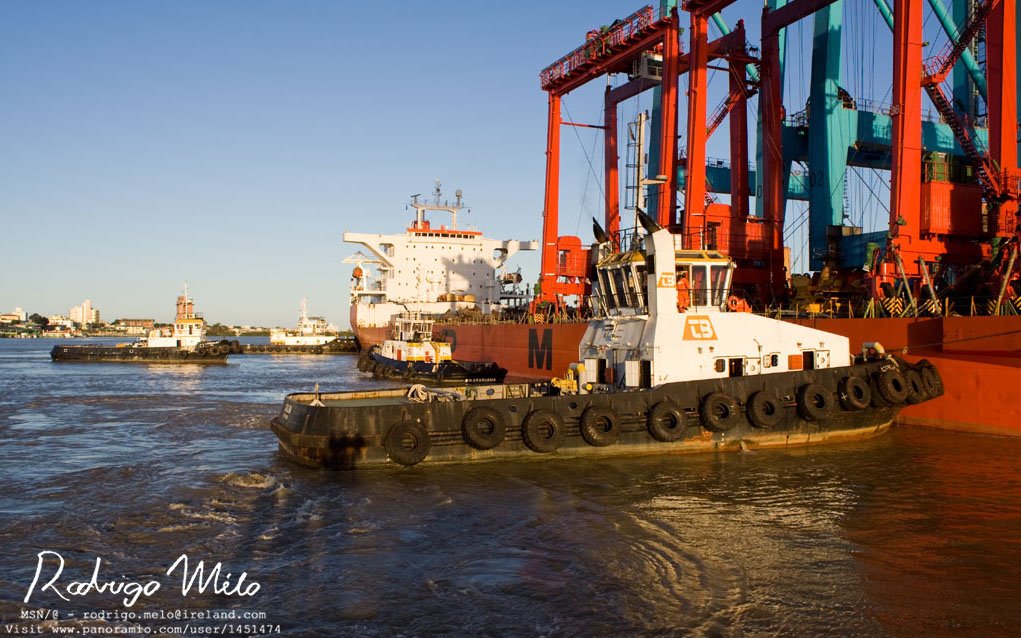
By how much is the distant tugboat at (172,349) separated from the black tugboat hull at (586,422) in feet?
131

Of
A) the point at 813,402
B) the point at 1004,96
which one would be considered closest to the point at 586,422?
the point at 813,402

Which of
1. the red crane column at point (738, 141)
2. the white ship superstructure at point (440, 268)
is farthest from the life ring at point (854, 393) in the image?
the white ship superstructure at point (440, 268)

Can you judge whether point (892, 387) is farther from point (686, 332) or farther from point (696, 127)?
point (696, 127)

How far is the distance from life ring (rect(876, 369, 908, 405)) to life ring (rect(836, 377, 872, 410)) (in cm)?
23

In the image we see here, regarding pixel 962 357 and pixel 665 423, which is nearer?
pixel 665 423

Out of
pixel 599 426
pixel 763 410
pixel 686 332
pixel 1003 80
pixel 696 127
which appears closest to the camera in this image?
pixel 599 426

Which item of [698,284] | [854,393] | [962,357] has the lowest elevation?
[854,393]

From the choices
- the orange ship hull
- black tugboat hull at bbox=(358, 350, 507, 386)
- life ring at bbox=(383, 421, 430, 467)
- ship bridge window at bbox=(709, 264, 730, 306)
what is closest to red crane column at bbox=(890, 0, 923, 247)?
the orange ship hull

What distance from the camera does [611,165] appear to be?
36.8 meters

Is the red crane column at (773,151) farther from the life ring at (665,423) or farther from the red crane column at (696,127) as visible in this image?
the life ring at (665,423)

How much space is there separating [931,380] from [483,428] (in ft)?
29.5

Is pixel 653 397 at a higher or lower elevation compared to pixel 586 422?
higher

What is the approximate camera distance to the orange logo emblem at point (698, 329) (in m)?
14.2

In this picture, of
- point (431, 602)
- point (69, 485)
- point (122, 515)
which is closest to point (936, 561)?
point (431, 602)
